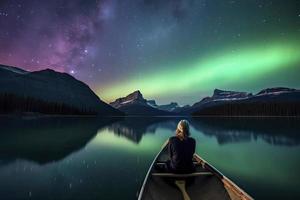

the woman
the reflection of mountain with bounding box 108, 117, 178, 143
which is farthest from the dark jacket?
the reflection of mountain with bounding box 108, 117, 178, 143

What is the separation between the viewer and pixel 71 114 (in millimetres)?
149500

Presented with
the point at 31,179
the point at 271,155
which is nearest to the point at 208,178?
the point at 31,179

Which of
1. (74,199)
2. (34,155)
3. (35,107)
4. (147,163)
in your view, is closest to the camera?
(74,199)

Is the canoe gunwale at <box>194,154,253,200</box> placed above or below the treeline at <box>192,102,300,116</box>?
below

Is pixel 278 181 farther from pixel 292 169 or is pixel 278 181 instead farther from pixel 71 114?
pixel 71 114

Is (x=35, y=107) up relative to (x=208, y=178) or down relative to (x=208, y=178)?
up

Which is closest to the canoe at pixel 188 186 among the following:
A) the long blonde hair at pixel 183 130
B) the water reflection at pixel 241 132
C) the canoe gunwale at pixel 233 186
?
the canoe gunwale at pixel 233 186

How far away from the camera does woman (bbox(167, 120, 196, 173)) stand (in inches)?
334

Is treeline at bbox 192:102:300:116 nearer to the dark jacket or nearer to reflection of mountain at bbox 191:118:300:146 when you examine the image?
reflection of mountain at bbox 191:118:300:146

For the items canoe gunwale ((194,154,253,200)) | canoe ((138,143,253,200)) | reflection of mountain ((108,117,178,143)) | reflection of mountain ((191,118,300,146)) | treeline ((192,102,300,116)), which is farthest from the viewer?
treeline ((192,102,300,116))

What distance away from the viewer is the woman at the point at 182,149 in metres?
8.49

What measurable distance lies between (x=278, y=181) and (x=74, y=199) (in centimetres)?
994

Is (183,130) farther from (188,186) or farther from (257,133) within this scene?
(257,133)

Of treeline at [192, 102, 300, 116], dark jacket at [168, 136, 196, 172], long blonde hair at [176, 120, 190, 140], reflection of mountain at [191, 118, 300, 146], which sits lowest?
reflection of mountain at [191, 118, 300, 146]
